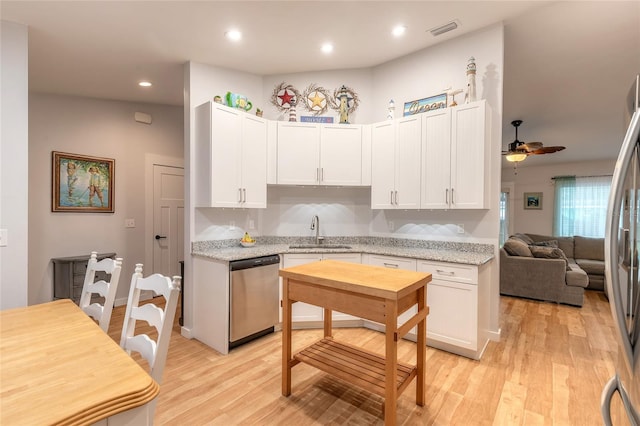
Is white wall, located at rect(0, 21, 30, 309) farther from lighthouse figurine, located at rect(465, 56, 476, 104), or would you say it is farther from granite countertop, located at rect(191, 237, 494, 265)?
lighthouse figurine, located at rect(465, 56, 476, 104)

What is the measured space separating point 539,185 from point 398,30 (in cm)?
721

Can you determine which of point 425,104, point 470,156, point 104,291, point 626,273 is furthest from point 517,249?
point 104,291

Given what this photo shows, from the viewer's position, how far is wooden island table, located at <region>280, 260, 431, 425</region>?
5.59ft

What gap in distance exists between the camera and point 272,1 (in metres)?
2.38

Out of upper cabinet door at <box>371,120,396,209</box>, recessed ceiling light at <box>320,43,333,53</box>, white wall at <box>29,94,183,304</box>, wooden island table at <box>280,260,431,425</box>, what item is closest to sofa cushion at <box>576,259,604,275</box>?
upper cabinet door at <box>371,120,396,209</box>

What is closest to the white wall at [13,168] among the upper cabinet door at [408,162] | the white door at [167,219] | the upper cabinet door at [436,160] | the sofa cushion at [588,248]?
the white door at [167,219]

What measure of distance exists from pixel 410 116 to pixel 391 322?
2255 millimetres

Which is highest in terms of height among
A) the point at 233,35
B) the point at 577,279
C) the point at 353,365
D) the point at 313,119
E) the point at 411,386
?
the point at 233,35

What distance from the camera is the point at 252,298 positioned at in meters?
2.88

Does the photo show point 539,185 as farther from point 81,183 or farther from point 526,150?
point 81,183

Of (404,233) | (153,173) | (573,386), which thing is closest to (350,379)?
(573,386)

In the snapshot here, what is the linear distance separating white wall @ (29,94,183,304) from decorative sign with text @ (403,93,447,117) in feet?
11.2

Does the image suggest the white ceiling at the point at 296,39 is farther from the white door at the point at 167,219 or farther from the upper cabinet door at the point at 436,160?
the white door at the point at 167,219

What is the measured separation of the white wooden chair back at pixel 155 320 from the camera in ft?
3.86
